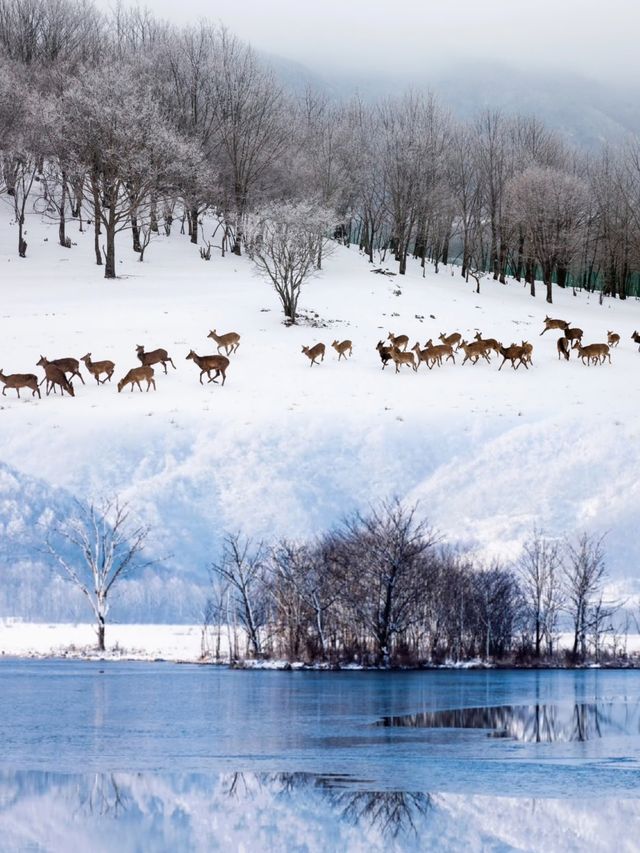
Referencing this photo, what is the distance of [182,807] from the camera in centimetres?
1332

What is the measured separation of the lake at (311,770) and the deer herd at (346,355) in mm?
14121

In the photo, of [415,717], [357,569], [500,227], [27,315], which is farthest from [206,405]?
[500,227]

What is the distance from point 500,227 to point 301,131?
16735 mm

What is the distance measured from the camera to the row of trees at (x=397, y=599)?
38.6 metres

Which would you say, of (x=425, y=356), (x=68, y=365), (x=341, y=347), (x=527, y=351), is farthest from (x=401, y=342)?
(x=68, y=365)

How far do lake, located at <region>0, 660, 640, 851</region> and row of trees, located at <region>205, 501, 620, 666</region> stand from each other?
9.80 meters

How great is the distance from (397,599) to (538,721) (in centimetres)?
1600

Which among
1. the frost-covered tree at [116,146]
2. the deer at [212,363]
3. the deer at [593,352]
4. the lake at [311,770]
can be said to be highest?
the frost-covered tree at [116,146]

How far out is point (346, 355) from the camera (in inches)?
1844

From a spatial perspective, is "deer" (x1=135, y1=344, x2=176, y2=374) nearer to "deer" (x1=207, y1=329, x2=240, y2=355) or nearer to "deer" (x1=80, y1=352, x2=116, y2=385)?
"deer" (x1=80, y1=352, x2=116, y2=385)

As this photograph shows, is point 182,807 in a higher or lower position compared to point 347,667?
higher

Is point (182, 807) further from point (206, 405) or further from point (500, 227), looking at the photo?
point (500, 227)

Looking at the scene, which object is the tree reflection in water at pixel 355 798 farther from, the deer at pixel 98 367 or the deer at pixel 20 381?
the deer at pixel 98 367

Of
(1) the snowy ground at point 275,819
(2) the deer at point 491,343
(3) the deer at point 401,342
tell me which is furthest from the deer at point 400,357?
(1) the snowy ground at point 275,819
